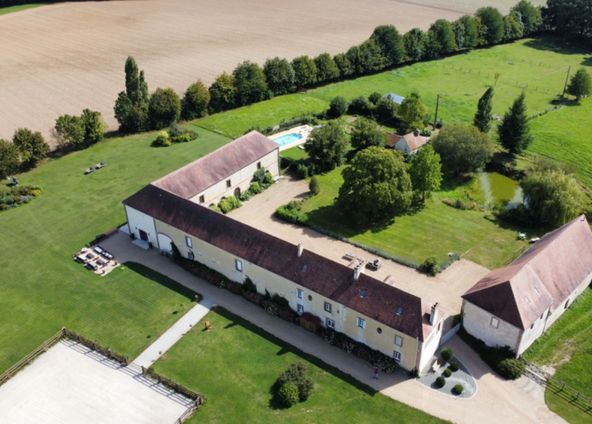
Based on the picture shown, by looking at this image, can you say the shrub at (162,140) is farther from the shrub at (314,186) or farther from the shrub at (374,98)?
the shrub at (374,98)

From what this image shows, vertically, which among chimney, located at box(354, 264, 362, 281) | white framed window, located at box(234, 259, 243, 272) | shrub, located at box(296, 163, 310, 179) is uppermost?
chimney, located at box(354, 264, 362, 281)

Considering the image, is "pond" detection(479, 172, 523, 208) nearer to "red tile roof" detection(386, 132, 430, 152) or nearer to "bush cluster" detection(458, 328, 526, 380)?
"red tile roof" detection(386, 132, 430, 152)

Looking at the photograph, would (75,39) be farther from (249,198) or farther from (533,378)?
(533,378)

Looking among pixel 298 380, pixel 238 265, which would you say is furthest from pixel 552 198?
pixel 298 380

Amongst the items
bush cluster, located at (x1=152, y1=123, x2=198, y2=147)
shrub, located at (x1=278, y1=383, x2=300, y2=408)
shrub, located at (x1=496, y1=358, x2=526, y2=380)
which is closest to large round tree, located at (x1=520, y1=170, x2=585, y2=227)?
shrub, located at (x1=496, y1=358, x2=526, y2=380)

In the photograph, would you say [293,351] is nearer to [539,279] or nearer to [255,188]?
[539,279]
